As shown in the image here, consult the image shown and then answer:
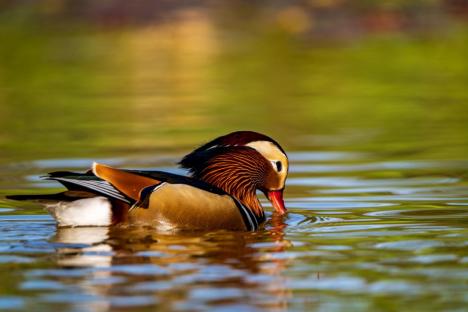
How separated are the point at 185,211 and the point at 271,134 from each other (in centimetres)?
589

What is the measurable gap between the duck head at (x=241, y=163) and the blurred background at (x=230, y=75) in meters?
3.42

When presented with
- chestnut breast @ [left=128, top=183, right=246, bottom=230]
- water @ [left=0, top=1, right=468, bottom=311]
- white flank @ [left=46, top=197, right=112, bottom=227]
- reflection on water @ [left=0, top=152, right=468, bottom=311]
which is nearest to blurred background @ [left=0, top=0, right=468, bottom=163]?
water @ [left=0, top=1, right=468, bottom=311]

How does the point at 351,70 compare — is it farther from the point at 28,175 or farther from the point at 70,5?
the point at 70,5

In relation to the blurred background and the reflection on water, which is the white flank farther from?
the blurred background

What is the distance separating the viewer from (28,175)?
11.7 m

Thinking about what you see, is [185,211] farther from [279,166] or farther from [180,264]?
[180,264]

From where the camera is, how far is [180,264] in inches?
297

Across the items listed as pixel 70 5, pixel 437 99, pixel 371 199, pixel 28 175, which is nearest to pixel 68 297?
pixel 371 199

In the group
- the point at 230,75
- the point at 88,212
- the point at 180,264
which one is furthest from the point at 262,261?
the point at 230,75

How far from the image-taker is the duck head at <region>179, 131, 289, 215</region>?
30.8ft

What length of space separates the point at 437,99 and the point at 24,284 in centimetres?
1084

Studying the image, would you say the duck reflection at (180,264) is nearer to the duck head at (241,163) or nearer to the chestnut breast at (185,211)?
the chestnut breast at (185,211)

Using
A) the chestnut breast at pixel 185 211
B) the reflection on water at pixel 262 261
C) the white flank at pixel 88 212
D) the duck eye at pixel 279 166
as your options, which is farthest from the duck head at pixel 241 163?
the white flank at pixel 88 212

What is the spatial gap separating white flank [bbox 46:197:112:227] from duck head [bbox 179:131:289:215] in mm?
972
